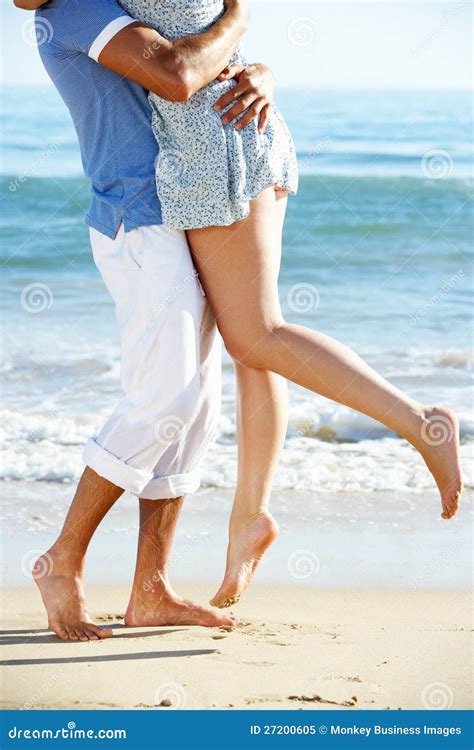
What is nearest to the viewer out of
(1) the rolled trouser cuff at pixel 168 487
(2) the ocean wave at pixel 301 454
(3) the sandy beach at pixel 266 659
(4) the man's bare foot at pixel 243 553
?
(3) the sandy beach at pixel 266 659

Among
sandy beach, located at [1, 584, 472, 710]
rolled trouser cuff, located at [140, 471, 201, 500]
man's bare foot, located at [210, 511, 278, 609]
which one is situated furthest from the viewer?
rolled trouser cuff, located at [140, 471, 201, 500]

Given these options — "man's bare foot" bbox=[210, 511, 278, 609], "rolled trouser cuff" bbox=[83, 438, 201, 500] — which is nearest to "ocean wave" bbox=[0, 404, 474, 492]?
Answer: "man's bare foot" bbox=[210, 511, 278, 609]

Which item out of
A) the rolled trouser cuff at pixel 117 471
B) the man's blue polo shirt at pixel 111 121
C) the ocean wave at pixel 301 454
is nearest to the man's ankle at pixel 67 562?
the rolled trouser cuff at pixel 117 471

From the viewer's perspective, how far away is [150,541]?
9.75 ft

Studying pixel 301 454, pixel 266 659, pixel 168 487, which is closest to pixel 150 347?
pixel 168 487

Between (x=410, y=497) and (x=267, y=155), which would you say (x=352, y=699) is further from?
(x=410, y=497)

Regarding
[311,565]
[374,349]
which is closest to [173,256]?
[311,565]

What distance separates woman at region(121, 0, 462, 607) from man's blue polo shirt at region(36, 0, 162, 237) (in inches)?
1.7

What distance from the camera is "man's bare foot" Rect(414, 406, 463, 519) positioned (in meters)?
2.71

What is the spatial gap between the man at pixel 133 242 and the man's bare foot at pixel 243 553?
0.25m

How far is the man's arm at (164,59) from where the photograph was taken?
258 cm

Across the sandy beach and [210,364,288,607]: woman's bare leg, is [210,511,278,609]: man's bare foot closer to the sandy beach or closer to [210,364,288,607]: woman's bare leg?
[210,364,288,607]: woman's bare leg

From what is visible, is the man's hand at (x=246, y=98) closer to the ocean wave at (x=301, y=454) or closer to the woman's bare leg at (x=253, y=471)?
the woman's bare leg at (x=253, y=471)
